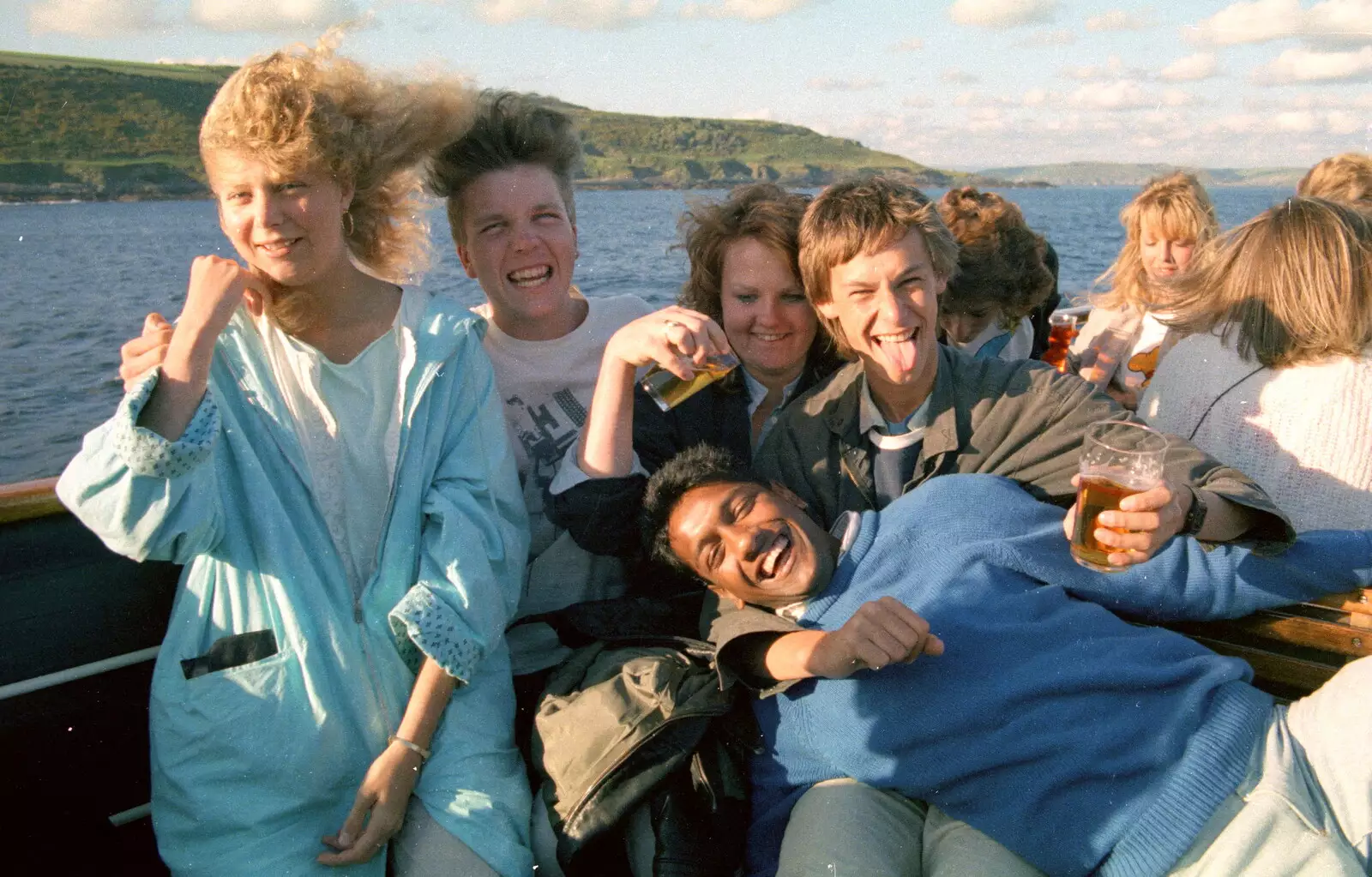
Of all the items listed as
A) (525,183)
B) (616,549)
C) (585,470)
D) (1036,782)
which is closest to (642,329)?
(585,470)

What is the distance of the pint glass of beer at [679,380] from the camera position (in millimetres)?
2479

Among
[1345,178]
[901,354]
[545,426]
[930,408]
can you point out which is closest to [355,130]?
[545,426]

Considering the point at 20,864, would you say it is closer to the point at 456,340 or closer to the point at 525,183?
the point at 456,340

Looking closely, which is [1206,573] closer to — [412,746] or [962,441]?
[962,441]

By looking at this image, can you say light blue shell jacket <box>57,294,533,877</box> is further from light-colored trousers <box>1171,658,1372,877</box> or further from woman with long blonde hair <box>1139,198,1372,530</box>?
woman with long blonde hair <box>1139,198,1372,530</box>

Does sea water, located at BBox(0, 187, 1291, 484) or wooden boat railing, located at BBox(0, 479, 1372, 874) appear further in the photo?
sea water, located at BBox(0, 187, 1291, 484)

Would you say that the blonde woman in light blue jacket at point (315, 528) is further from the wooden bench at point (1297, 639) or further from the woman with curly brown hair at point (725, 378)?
the wooden bench at point (1297, 639)

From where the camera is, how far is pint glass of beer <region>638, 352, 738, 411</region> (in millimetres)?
2479

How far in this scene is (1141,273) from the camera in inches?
200

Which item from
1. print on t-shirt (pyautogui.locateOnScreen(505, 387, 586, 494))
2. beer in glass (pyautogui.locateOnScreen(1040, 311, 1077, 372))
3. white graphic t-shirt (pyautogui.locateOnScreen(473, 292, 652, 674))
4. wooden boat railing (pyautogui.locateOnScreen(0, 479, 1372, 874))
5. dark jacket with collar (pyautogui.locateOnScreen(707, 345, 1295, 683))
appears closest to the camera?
dark jacket with collar (pyautogui.locateOnScreen(707, 345, 1295, 683))

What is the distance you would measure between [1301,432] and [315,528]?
2518 millimetres

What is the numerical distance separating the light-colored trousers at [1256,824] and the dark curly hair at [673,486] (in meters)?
0.73

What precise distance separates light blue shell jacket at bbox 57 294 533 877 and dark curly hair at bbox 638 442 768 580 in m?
0.37

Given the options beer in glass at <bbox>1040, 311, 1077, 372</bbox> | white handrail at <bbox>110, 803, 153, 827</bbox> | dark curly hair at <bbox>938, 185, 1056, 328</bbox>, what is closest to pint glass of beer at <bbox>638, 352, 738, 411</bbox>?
dark curly hair at <bbox>938, 185, 1056, 328</bbox>
